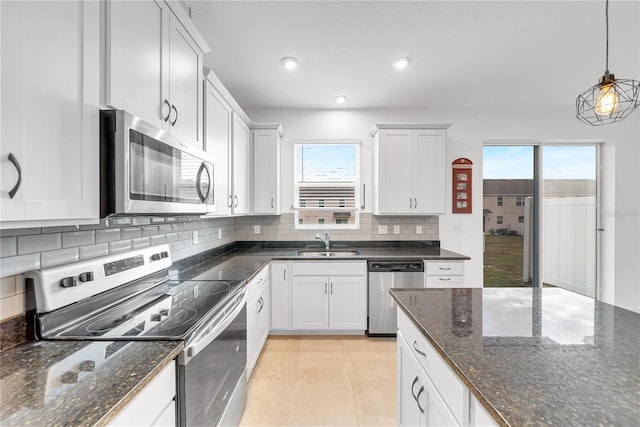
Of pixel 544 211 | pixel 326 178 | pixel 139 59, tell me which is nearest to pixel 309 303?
pixel 326 178

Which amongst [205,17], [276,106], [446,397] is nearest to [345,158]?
[276,106]

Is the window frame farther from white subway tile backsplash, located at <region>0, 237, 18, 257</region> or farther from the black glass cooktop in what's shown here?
white subway tile backsplash, located at <region>0, 237, 18, 257</region>

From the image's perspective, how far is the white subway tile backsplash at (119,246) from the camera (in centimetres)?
151

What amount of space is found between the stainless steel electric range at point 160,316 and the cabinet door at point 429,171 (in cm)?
231

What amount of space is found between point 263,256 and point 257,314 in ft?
2.23

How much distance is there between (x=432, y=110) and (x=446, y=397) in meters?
3.38

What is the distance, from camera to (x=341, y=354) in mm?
2686

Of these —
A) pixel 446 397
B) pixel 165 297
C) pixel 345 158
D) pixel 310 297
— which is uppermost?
pixel 345 158

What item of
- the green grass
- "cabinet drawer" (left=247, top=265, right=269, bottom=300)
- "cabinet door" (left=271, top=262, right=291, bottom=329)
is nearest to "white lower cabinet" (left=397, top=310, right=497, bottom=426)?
"cabinet drawer" (left=247, top=265, right=269, bottom=300)

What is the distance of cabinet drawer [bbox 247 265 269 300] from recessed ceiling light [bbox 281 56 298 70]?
1787mm

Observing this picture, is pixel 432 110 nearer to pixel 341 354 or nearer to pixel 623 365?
pixel 341 354

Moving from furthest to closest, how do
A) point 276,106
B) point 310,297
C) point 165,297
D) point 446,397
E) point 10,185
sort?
point 276,106 < point 310,297 < point 165,297 < point 446,397 < point 10,185

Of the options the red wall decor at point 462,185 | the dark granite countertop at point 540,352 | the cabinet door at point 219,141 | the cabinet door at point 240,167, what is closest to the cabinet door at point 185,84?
the cabinet door at point 219,141

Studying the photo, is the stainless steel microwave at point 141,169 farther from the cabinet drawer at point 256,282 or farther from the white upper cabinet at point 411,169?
the white upper cabinet at point 411,169
